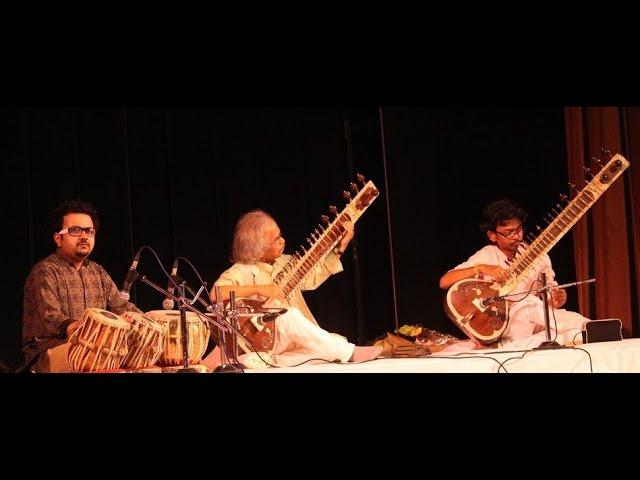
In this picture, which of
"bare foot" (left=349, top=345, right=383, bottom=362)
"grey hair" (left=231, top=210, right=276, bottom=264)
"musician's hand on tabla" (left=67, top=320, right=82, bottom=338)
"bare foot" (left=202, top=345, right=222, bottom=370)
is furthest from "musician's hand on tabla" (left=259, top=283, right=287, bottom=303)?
"musician's hand on tabla" (left=67, top=320, right=82, bottom=338)

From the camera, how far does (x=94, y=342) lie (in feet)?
14.5

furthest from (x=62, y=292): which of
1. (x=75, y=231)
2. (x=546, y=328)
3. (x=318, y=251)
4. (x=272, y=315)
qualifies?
(x=546, y=328)

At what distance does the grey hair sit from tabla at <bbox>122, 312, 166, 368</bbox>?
3.13 ft

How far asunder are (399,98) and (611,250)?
3.70 m

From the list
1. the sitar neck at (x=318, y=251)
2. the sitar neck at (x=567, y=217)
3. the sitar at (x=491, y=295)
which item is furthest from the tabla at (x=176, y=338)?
the sitar neck at (x=567, y=217)

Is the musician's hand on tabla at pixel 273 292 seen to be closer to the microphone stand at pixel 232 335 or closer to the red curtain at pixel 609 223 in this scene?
the microphone stand at pixel 232 335

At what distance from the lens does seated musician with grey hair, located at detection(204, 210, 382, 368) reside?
508 centimetres

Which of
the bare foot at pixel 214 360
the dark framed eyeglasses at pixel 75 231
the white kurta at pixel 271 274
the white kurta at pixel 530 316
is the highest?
the dark framed eyeglasses at pixel 75 231

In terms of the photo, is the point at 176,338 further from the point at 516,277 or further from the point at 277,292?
the point at 516,277

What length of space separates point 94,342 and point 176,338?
1.62 feet

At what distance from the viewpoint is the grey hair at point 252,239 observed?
5.47 m

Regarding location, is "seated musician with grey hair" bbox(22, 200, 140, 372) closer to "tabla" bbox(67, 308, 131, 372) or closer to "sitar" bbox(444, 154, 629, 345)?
"tabla" bbox(67, 308, 131, 372)
